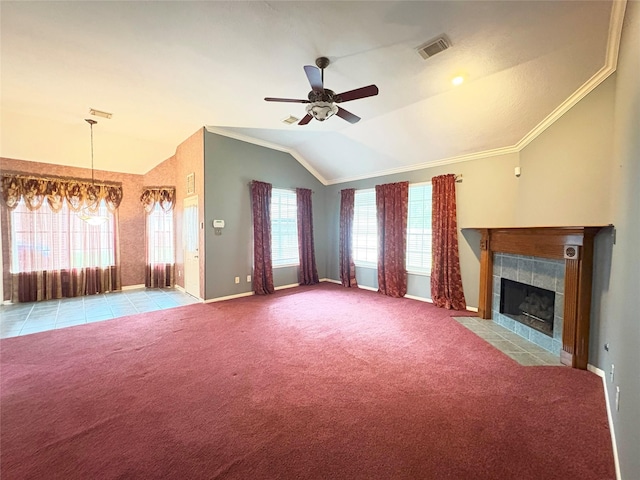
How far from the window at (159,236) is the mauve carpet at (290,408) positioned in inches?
107

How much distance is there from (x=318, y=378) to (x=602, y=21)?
376cm

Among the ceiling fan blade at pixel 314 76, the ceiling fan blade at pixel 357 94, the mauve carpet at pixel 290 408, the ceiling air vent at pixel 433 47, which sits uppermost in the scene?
the ceiling air vent at pixel 433 47

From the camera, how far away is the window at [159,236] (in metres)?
6.02

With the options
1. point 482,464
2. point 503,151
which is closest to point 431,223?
point 503,151

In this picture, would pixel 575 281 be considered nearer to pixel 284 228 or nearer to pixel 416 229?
pixel 416 229

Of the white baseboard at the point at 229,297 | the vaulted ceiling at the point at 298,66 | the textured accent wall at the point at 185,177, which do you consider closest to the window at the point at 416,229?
the vaulted ceiling at the point at 298,66

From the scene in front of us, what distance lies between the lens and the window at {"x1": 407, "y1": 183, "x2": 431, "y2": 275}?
16.4ft

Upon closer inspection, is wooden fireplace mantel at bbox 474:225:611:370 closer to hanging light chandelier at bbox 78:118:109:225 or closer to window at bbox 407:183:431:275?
window at bbox 407:183:431:275

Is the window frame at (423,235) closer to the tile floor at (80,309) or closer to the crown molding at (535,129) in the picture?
the crown molding at (535,129)

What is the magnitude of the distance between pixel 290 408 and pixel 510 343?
2.79 m

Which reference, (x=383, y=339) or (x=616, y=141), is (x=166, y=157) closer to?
(x=383, y=339)

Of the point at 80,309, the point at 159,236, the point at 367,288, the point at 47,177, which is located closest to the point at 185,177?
the point at 159,236

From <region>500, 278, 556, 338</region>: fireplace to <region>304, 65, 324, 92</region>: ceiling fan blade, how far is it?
342 cm

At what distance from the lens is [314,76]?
2283 mm
